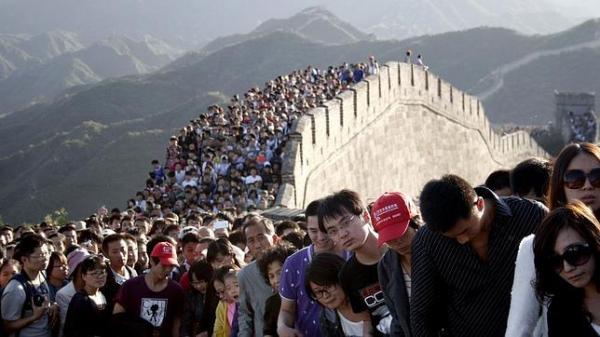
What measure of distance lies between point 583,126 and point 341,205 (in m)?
33.1

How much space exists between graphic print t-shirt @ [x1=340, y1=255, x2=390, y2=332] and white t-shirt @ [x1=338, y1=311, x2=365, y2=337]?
68mm

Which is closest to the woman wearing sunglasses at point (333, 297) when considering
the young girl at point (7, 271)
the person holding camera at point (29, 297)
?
the person holding camera at point (29, 297)

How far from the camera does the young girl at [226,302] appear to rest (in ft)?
16.5

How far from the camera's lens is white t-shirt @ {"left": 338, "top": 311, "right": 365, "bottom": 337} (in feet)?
12.8

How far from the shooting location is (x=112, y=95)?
210 feet

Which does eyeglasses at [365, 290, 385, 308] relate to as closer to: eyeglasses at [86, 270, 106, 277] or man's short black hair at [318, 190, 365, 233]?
man's short black hair at [318, 190, 365, 233]

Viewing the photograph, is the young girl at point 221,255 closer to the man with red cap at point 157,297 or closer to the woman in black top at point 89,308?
the man with red cap at point 157,297

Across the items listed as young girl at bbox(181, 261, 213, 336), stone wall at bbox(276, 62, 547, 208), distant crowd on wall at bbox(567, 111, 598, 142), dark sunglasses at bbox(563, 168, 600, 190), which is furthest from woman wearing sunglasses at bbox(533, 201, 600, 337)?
distant crowd on wall at bbox(567, 111, 598, 142)

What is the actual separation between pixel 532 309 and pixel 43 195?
39.7 metres

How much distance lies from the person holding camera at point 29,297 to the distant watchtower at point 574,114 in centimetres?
3166

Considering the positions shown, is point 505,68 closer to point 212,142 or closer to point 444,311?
point 212,142

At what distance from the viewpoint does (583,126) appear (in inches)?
1390

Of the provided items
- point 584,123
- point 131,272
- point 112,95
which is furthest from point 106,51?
point 131,272

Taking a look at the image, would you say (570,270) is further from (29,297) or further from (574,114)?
(574,114)
